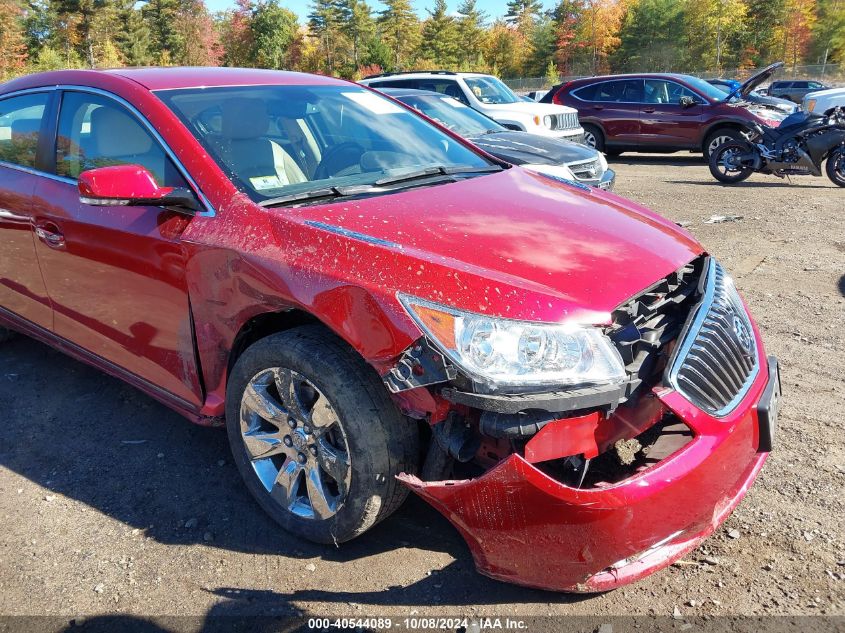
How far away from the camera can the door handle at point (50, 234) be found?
3.35m

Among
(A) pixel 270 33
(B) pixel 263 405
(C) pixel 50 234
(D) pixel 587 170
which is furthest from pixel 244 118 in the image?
(A) pixel 270 33

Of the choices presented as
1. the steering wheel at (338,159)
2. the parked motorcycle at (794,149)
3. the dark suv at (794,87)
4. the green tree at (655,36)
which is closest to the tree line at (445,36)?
the green tree at (655,36)

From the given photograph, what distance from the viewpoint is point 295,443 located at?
2.60 meters

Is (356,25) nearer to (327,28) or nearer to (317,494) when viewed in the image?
(327,28)

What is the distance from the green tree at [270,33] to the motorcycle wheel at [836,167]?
238 feet

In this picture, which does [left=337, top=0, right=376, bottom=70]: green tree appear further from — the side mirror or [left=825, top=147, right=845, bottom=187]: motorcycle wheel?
→ the side mirror

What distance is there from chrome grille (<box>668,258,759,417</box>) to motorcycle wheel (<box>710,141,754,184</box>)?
943 centimetres

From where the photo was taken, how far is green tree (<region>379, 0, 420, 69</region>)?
8206 cm

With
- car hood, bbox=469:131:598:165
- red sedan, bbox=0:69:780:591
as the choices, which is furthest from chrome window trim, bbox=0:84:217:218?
car hood, bbox=469:131:598:165

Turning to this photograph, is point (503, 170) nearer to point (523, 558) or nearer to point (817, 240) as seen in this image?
point (523, 558)

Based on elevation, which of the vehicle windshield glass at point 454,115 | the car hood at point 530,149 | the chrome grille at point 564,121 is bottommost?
the chrome grille at point 564,121

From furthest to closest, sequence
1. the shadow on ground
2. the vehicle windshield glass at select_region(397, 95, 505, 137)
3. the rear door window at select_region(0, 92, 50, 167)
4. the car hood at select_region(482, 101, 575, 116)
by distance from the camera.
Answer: the car hood at select_region(482, 101, 575, 116), the vehicle windshield glass at select_region(397, 95, 505, 137), the rear door window at select_region(0, 92, 50, 167), the shadow on ground

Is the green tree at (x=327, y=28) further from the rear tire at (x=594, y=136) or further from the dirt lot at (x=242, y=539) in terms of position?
the dirt lot at (x=242, y=539)

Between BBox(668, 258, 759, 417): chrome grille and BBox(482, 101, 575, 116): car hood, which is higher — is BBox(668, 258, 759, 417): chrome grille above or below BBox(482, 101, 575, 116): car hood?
above
